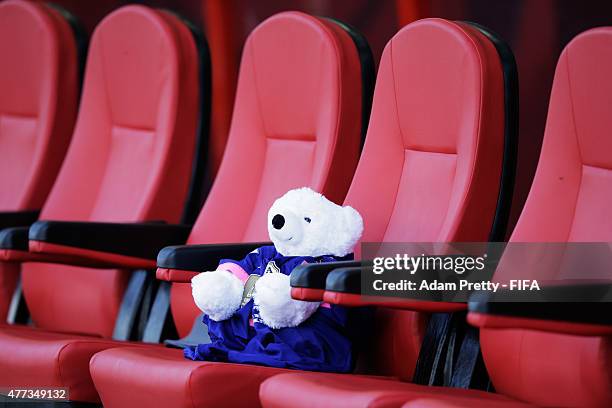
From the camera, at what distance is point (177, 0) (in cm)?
392

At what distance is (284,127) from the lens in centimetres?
277

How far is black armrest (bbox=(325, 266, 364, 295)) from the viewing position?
78.2 inches

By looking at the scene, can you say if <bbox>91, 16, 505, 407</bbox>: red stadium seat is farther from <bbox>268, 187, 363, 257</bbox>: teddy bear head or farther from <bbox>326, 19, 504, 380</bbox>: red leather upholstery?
<bbox>268, 187, 363, 257</bbox>: teddy bear head

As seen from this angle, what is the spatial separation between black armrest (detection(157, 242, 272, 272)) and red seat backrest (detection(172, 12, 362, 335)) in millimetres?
206

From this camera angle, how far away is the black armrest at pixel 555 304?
1746 millimetres

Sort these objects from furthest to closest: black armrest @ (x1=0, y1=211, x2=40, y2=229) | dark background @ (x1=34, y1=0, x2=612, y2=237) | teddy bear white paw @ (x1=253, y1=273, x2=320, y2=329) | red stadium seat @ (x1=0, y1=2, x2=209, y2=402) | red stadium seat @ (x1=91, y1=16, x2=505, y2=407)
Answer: black armrest @ (x1=0, y1=211, x2=40, y2=229) < red stadium seat @ (x1=0, y1=2, x2=209, y2=402) < dark background @ (x1=34, y1=0, x2=612, y2=237) < teddy bear white paw @ (x1=253, y1=273, x2=320, y2=329) < red stadium seat @ (x1=91, y1=16, x2=505, y2=407)

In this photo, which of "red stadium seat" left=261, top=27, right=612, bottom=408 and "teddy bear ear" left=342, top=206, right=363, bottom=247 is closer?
"red stadium seat" left=261, top=27, right=612, bottom=408

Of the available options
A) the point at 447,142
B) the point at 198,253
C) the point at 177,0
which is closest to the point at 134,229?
the point at 198,253

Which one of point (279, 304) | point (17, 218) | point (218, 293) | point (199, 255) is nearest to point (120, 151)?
point (17, 218)

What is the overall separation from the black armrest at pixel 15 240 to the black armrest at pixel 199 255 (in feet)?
1.42

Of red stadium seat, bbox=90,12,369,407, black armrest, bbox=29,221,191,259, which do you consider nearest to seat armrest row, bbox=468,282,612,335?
red stadium seat, bbox=90,12,369,407

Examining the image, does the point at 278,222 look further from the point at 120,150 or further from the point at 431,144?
the point at 120,150

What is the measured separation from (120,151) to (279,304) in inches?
45.3

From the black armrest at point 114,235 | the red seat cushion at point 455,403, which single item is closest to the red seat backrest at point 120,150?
the black armrest at point 114,235
